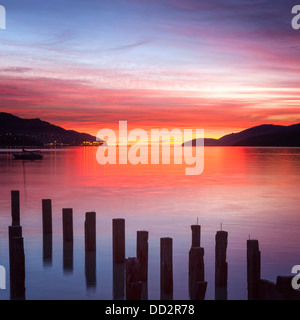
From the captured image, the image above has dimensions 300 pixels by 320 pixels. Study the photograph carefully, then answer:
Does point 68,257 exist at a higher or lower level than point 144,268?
lower

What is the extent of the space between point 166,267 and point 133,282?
196 cm

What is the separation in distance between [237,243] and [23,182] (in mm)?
30254

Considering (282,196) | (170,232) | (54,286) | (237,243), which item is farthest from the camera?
(282,196)

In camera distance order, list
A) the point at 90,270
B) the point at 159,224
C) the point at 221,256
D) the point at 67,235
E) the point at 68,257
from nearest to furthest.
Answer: the point at 221,256
the point at 90,270
the point at 68,257
the point at 67,235
the point at 159,224

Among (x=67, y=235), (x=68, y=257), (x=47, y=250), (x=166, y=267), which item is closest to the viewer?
(x=166, y=267)

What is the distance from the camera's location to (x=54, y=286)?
11320 mm

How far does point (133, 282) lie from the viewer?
7.66 meters

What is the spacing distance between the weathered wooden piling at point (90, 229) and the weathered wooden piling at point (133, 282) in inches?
201

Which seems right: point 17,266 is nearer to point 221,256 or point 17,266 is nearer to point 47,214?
point 221,256

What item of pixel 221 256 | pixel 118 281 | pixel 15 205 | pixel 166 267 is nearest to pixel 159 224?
pixel 15 205

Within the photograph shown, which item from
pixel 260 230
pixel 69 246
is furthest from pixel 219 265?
pixel 260 230

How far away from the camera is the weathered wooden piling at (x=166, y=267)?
909cm

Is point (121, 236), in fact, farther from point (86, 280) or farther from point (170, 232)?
point (170, 232)

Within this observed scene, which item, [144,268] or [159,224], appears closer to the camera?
[144,268]
